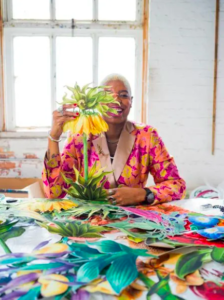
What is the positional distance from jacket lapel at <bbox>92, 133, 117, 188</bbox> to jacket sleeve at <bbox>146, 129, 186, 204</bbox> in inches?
7.7

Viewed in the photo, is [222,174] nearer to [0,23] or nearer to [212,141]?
[212,141]

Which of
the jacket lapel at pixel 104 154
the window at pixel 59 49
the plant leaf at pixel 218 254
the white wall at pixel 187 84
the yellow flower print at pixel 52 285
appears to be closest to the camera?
the yellow flower print at pixel 52 285

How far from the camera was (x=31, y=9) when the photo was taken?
3.03 m

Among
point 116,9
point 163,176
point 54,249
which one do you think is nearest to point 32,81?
point 116,9

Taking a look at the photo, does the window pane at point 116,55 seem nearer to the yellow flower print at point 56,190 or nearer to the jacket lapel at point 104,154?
the jacket lapel at point 104,154

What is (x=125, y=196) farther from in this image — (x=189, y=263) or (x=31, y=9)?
(x=31, y=9)

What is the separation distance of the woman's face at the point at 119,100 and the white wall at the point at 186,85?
1409 mm

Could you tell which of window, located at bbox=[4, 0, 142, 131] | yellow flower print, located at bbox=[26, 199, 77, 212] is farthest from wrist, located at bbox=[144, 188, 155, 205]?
window, located at bbox=[4, 0, 142, 131]

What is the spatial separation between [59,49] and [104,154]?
1.98m

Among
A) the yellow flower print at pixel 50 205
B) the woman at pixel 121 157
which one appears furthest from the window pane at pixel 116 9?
the yellow flower print at pixel 50 205

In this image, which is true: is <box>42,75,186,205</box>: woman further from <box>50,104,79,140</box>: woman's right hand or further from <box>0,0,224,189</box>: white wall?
<box>0,0,224,189</box>: white wall

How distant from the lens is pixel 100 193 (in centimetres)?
117

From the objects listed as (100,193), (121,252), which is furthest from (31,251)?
(100,193)

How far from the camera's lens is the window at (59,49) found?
9.91 feet
